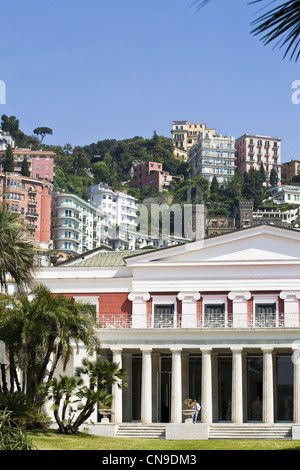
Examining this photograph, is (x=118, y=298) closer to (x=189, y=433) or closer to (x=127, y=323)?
(x=127, y=323)

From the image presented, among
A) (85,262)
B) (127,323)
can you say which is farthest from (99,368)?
(85,262)

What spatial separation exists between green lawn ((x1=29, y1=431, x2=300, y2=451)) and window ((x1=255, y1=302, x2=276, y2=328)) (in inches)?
432

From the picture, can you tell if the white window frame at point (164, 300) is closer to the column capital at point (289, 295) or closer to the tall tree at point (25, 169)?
the column capital at point (289, 295)

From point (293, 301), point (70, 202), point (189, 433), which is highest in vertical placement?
point (70, 202)

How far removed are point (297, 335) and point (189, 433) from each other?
9.20m

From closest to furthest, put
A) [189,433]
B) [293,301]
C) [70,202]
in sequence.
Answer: [189,433], [293,301], [70,202]

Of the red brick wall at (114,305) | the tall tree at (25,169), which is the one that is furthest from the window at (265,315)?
the tall tree at (25,169)

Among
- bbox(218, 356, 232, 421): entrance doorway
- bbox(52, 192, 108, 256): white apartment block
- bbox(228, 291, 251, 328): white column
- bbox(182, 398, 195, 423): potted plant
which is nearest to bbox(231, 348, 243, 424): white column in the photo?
bbox(182, 398, 195, 423): potted plant

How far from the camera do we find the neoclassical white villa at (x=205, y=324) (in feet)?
172

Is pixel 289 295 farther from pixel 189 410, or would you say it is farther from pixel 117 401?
pixel 117 401

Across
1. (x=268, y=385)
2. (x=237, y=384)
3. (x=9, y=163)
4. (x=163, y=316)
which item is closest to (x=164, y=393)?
(x=163, y=316)

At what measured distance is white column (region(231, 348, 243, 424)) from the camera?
5212 centimetres

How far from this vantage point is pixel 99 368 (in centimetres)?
4278

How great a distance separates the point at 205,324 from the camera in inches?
2180
